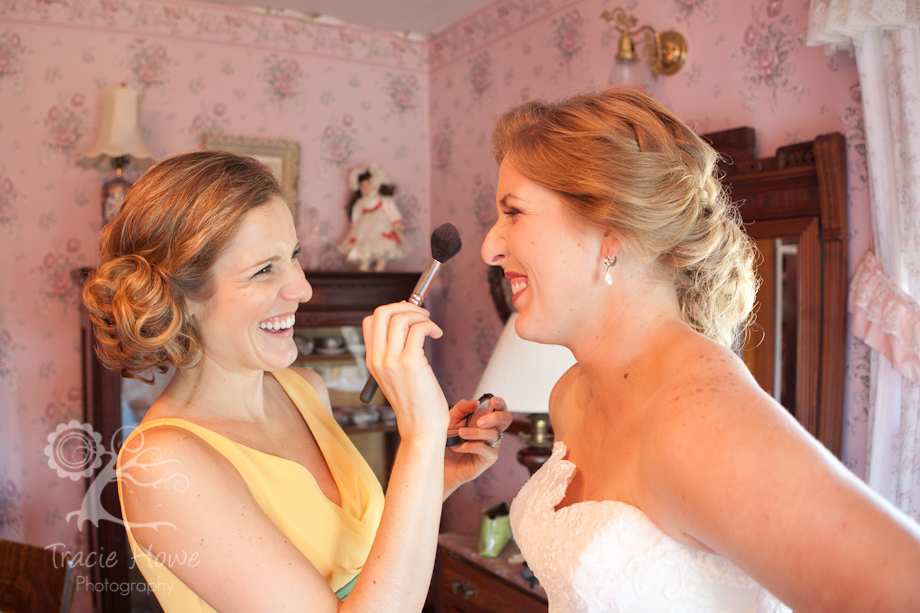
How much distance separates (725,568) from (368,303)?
84.1 inches

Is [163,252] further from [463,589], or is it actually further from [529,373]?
[463,589]

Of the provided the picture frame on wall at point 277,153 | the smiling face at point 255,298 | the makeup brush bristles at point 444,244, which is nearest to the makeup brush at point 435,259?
the makeup brush bristles at point 444,244

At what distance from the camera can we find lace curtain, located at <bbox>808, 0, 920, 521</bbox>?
4.38ft

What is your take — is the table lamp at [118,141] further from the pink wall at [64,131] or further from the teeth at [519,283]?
the teeth at [519,283]

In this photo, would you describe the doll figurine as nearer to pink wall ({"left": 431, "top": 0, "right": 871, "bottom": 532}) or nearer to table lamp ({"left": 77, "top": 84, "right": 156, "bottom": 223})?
pink wall ({"left": 431, "top": 0, "right": 871, "bottom": 532})

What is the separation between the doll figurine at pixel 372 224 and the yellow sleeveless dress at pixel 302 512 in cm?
184

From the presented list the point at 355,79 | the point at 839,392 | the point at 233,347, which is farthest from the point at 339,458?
the point at 355,79

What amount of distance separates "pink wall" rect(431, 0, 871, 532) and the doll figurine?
0.28 metres

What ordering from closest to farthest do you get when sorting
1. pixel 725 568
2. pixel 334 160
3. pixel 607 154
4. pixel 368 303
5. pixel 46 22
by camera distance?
1. pixel 725 568
2. pixel 607 154
3. pixel 46 22
4. pixel 368 303
5. pixel 334 160

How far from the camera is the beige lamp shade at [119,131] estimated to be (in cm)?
250

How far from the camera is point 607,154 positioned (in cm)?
89

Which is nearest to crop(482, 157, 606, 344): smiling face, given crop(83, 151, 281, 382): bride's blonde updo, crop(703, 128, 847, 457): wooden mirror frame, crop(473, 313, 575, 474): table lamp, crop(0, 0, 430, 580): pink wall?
crop(83, 151, 281, 382): bride's blonde updo

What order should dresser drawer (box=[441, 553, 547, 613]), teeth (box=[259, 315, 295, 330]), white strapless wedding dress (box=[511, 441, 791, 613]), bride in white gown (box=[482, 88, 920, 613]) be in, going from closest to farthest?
bride in white gown (box=[482, 88, 920, 613]), white strapless wedding dress (box=[511, 441, 791, 613]), teeth (box=[259, 315, 295, 330]), dresser drawer (box=[441, 553, 547, 613])

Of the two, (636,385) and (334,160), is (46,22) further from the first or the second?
(636,385)
